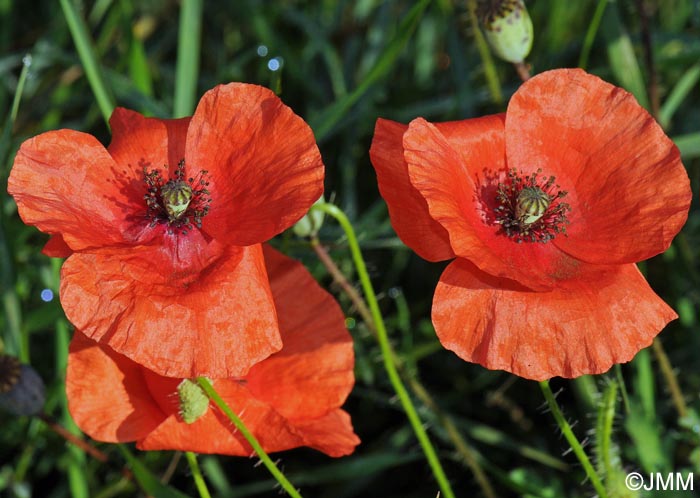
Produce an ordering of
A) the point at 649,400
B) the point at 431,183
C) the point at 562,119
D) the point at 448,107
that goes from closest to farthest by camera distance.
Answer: the point at 431,183, the point at 562,119, the point at 649,400, the point at 448,107

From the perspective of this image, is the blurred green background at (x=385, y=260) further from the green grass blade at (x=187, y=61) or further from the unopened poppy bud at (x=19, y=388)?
the unopened poppy bud at (x=19, y=388)

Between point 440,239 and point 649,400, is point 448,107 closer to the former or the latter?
point 649,400

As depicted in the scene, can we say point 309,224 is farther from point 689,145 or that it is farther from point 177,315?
point 689,145

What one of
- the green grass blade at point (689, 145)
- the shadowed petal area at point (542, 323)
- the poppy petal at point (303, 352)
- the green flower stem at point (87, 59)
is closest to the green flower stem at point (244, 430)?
the poppy petal at point (303, 352)

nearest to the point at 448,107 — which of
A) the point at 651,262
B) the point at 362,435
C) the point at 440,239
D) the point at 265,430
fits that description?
the point at 651,262

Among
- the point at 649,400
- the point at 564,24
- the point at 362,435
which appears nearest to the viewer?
the point at 649,400

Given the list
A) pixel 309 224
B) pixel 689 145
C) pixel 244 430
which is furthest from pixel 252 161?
pixel 689 145

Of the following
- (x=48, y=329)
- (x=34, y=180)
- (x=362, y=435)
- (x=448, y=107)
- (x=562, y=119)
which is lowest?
(x=362, y=435)
